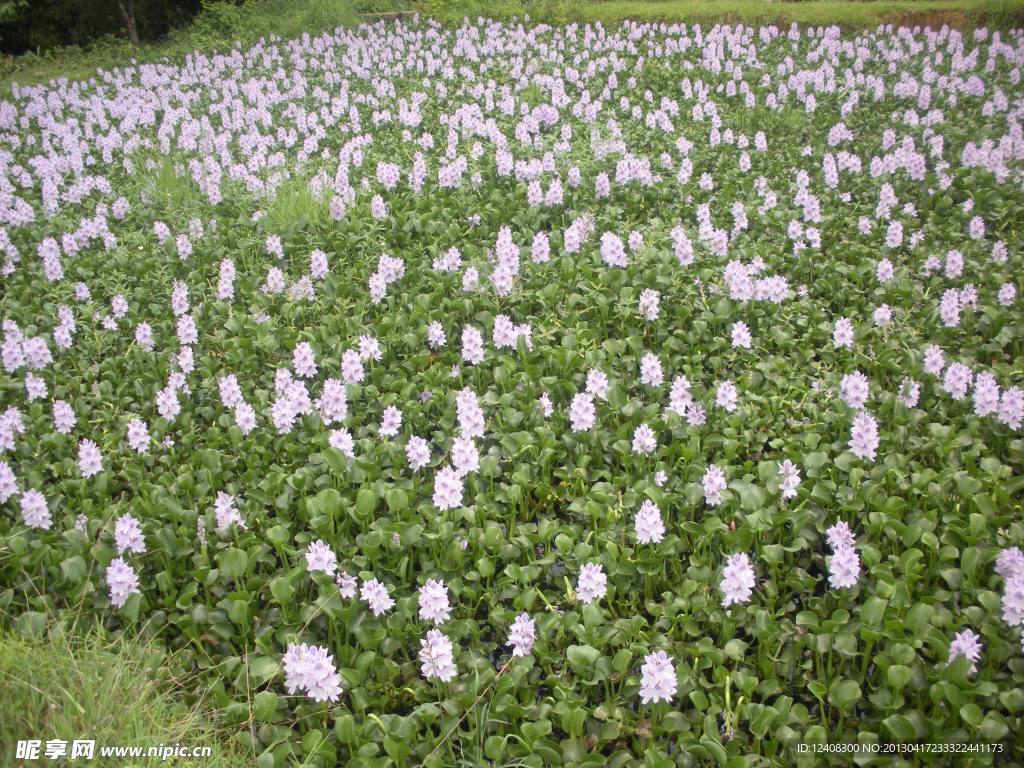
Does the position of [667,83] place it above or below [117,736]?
above

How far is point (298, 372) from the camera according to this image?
159 inches

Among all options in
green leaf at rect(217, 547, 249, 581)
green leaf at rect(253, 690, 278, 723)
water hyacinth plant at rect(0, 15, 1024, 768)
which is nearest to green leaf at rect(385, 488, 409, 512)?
water hyacinth plant at rect(0, 15, 1024, 768)

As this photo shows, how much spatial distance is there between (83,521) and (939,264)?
4850 millimetres

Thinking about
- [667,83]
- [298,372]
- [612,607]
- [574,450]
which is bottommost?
[612,607]

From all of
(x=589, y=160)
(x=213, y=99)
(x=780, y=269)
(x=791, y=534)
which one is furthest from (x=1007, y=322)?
(x=213, y=99)

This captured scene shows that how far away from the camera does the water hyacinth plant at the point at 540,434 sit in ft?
8.77

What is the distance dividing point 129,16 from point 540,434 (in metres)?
13.5

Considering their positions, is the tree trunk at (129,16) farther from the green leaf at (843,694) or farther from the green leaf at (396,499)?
the green leaf at (843,694)

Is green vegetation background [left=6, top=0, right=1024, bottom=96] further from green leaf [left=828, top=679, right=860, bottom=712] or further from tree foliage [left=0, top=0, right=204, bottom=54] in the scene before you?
green leaf [left=828, top=679, right=860, bottom=712]

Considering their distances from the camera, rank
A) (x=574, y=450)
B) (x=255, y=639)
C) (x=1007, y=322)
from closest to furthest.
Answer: (x=255, y=639)
(x=574, y=450)
(x=1007, y=322)

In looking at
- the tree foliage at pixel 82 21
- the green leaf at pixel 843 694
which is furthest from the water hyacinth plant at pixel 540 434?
the tree foliage at pixel 82 21

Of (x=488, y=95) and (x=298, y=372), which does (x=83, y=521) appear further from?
(x=488, y=95)

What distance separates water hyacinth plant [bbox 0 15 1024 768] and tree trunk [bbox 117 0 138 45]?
7.25m

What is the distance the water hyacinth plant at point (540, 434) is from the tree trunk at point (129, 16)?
7248 mm
